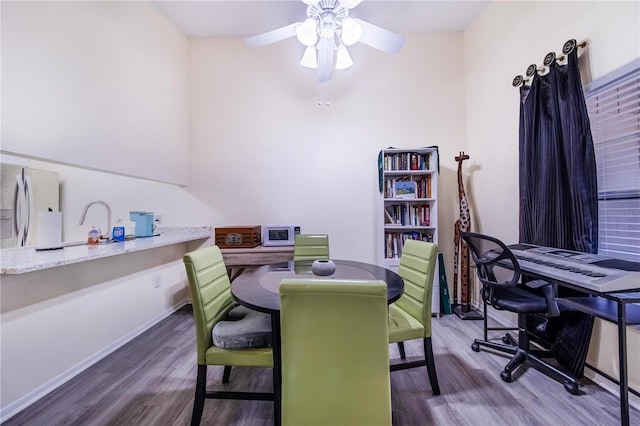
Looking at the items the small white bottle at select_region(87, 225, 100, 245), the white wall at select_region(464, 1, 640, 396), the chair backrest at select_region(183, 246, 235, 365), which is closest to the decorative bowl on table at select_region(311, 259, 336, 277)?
A: the chair backrest at select_region(183, 246, 235, 365)

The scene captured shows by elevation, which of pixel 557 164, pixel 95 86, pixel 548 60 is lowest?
pixel 557 164

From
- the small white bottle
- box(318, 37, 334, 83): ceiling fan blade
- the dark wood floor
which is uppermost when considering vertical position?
box(318, 37, 334, 83): ceiling fan blade

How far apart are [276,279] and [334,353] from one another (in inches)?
31.5

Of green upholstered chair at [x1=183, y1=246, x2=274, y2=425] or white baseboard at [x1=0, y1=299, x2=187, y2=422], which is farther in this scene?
white baseboard at [x1=0, y1=299, x2=187, y2=422]

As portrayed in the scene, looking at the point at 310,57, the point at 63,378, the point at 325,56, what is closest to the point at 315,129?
the point at 310,57

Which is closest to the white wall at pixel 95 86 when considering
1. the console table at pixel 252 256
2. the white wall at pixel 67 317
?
the white wall at pixel 67 317

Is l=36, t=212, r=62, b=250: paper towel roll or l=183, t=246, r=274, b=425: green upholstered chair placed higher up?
l=36, t=212, r=62, b=250: paper towel roll

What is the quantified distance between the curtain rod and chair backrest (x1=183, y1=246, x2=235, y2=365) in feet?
9.53

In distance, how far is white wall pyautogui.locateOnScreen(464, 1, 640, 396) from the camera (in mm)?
1703

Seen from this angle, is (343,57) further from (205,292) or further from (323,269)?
(205,292)

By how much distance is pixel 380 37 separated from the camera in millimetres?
2021

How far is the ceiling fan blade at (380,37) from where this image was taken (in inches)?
76.8

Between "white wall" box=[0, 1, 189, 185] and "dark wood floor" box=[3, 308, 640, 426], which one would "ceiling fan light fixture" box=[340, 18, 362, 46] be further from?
"dark wood floor" box=[3, 308, 640, 426]

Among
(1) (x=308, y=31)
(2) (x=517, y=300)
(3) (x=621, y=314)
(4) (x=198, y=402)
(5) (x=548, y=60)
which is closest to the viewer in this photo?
(3) (x=621, y=314)
